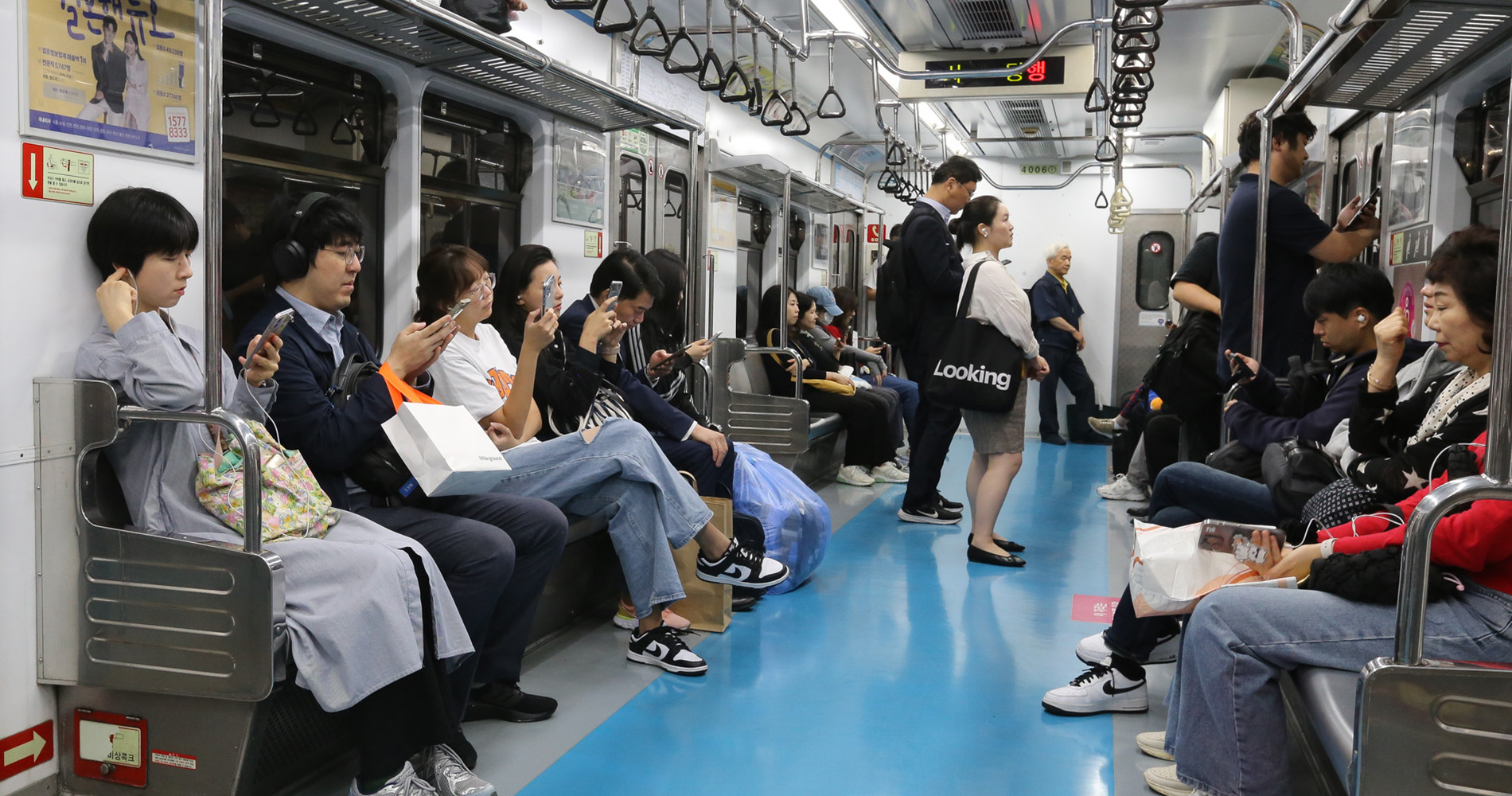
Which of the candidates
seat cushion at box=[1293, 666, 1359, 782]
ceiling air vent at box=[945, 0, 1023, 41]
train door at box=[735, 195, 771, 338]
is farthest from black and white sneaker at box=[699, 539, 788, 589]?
train door at box=[735, 195, 771, 338]

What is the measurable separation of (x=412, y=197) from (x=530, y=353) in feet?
3.42

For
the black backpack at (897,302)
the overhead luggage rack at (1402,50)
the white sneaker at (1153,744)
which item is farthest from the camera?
the black backpack at (897,302)

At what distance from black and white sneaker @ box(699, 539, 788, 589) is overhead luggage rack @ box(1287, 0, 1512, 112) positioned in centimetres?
239

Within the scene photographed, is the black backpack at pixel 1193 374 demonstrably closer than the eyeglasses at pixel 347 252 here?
No

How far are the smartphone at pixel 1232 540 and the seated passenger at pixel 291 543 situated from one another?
1707 mm

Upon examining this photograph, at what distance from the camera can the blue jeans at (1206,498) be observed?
3381 millimetres

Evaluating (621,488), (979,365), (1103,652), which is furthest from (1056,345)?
(621,488)

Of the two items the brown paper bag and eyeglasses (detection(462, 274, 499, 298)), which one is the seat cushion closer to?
the brown paper bag

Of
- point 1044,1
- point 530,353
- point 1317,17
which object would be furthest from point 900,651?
point 1317,17

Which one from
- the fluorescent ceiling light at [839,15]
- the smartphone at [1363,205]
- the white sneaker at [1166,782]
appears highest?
the fluorescent ceiling light at [839,15]

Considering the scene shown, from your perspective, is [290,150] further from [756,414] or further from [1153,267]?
[1153,267]

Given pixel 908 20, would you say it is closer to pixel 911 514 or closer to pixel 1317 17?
pixel 1317 17

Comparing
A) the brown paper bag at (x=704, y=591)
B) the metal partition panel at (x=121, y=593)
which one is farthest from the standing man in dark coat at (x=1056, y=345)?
the metal partition panel at (x=121, y=593)

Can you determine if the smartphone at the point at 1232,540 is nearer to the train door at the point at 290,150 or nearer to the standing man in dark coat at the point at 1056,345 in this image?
the train door at the point at 290,150
